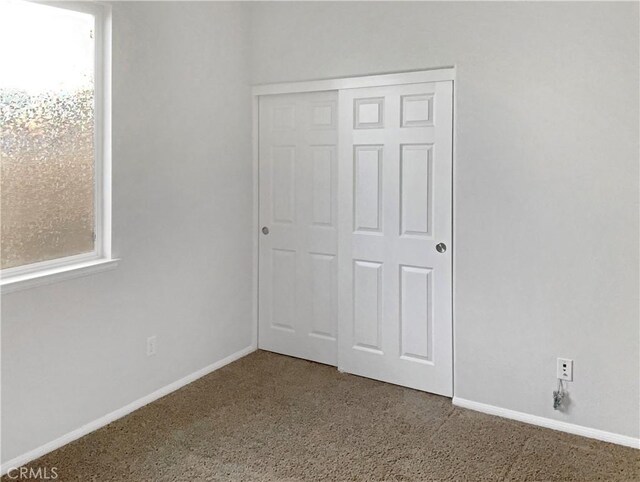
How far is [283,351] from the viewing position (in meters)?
3.86

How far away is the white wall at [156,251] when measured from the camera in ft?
8.35

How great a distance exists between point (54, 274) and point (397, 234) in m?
1.85

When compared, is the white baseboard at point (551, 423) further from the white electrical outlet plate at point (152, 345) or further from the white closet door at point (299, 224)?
the white electrical outlet plate at point (152, 345)

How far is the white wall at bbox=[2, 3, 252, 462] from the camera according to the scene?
254 cm

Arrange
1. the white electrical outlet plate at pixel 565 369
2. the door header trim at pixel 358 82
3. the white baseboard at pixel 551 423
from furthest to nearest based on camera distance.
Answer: the door header trim at pixel 358 82
the white electrical outlet plate at pixel 565 369
the white baseboard at pixel 551 423

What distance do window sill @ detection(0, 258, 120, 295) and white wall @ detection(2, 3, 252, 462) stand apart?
0.14 feet

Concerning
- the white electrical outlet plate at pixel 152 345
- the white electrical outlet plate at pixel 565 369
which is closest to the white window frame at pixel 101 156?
the white electrical outlet plate at pixel 152 345

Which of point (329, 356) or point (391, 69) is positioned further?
point (329, 356)

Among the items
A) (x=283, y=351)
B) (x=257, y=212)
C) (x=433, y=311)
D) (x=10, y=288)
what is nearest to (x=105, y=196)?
(x=10, y=288)

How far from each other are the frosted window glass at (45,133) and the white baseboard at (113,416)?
33.6 inches

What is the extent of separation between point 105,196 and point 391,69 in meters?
1.73

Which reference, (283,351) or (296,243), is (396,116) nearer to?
(296,243)

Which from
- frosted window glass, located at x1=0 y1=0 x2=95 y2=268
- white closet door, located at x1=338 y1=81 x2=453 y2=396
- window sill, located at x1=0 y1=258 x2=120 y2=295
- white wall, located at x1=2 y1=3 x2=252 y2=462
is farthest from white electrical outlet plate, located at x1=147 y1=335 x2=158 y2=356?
white closet door, located at x1=338 y1=81 x2=453 y2=396

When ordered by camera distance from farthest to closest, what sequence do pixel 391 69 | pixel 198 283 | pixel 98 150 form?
pixel 198 283, pixel 391 69, pixel 98 150
